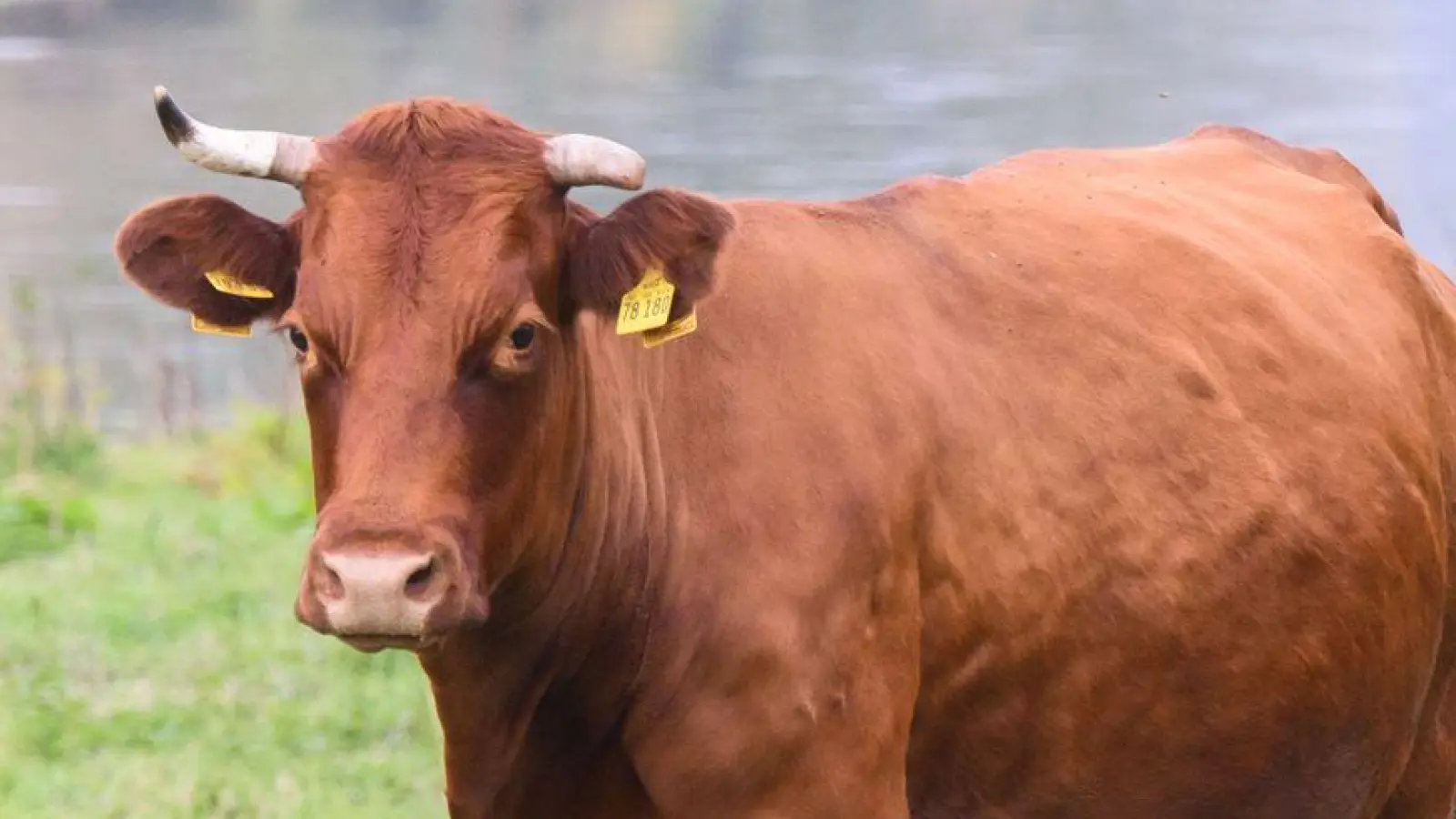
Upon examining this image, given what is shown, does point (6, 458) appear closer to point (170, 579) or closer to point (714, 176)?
point (170, 579)

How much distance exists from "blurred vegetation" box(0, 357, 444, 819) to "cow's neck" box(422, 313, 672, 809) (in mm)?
2040

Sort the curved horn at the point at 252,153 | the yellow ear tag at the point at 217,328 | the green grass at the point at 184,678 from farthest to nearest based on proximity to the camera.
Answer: the green grass at the point at 184,678
the yellow ear tag at the point at 217,328
the curved horn at the point at 252,153

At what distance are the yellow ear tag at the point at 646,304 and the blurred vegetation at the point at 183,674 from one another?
2590mm

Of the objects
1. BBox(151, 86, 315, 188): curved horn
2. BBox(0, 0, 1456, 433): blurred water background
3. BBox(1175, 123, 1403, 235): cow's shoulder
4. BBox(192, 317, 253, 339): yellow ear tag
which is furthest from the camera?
BBox(0, 0, 1456, 433): blurred water background

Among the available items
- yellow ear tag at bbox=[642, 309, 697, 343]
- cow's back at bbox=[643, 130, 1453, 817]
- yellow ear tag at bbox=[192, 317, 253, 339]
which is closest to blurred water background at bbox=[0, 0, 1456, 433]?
yellow ear tag at bbox=[192, 317, 253, 339]

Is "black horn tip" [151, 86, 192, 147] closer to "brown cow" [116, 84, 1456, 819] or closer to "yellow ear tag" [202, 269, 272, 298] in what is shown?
"brown cow" [116, 84, 1456, 819]

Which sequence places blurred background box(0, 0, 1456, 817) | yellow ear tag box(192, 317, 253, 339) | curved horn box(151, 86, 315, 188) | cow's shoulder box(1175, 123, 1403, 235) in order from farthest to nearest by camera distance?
blurred background box(0, 0, 1456, 817) < cow's shoulder box(1175, 123, 1403, 235) < yellow ear tag box(192, 317, 253, 339) < curved horn box(151, 86, 315, 188)

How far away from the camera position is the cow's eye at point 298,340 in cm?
356

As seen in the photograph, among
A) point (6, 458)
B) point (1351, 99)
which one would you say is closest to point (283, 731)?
point (6, 458)

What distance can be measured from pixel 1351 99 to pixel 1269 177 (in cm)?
1450

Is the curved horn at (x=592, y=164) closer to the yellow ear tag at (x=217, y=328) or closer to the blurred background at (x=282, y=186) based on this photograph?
the yellow ear tag at (x=217, y=328)

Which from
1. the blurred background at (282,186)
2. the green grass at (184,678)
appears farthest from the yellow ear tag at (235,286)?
the green grass at (184,678)

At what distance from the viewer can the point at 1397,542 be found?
4984 mm

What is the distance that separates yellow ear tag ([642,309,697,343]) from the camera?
3834 millimetres
